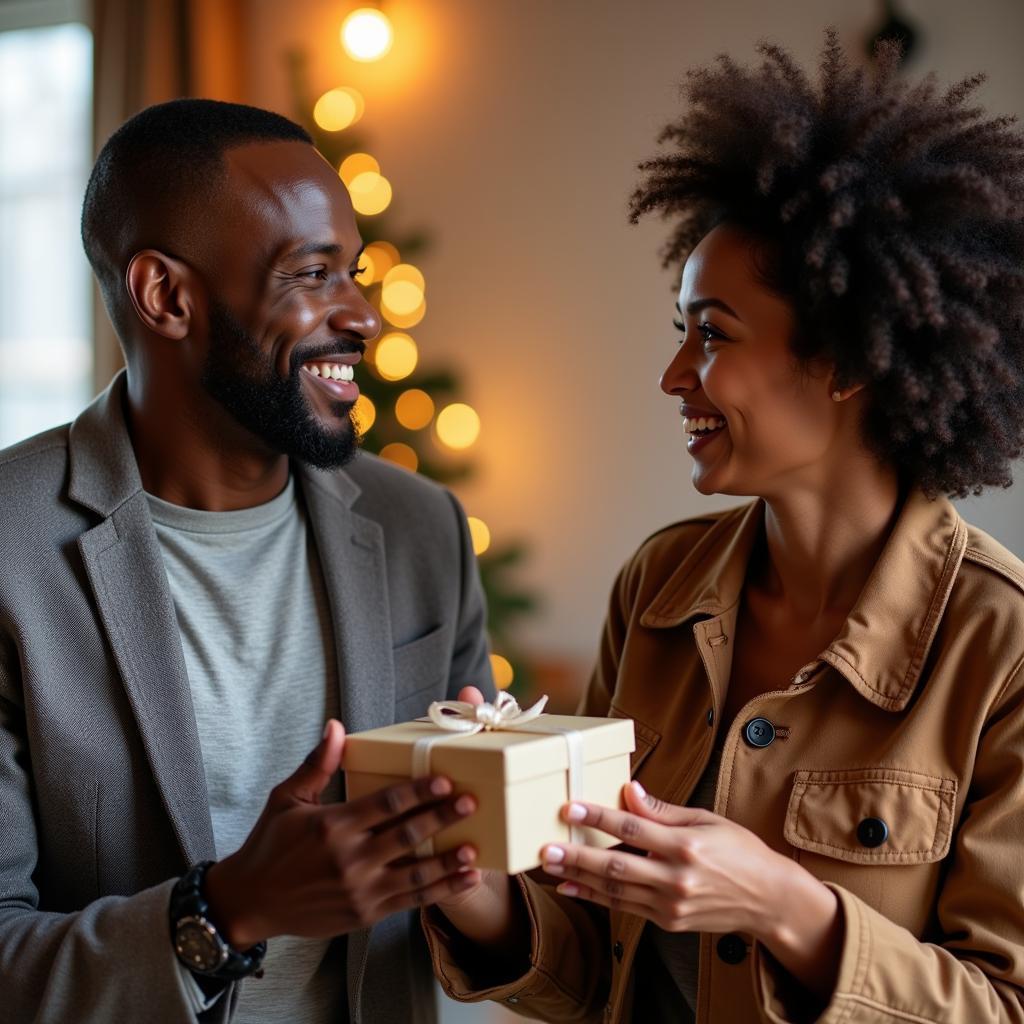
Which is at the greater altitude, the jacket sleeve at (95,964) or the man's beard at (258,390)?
the man's beard at (258,390)

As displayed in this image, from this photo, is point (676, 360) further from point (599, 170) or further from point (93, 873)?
point (599, 170)

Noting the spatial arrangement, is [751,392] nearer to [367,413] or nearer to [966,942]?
[966,942]

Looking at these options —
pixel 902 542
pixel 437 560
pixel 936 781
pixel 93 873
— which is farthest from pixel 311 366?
pixel 936 781

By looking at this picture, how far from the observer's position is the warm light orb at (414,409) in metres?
3.66

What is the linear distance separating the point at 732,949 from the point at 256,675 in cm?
74

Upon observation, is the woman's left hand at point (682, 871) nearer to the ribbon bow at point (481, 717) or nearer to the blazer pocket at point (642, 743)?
the ribbon bow at point (481, 717)

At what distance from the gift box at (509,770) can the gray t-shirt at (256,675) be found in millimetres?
410

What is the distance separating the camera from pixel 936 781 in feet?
4.39

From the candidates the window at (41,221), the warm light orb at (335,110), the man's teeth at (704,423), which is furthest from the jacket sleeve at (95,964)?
the window at (41,221)

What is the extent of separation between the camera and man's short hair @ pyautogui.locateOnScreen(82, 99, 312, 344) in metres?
1.72

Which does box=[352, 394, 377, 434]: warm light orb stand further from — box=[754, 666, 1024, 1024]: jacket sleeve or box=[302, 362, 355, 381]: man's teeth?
box=[754, 666, 1024, 1024]: jacket sleeve

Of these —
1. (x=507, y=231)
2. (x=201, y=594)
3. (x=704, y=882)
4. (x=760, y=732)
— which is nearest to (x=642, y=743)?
(x=760, y=732)

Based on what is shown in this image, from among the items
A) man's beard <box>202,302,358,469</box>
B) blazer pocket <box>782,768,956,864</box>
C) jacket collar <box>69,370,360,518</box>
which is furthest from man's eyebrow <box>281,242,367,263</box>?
blazer pocket <box>782,768,956,864</box>

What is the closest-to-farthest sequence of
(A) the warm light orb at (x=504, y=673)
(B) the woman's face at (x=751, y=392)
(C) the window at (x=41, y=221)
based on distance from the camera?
(B) the woman's face at (x=751, y=392)
(A) the warm light orb at (x=504, y=673)
(C) the window at (x=41, y=221)
